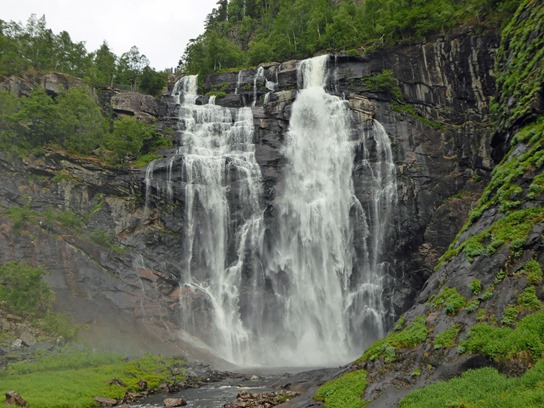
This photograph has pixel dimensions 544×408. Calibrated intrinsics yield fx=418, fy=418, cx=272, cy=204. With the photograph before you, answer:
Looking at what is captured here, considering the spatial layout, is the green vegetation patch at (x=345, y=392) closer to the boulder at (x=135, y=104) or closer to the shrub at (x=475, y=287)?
the shrub at (x=475, y=287)

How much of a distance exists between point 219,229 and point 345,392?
29681 millimetres

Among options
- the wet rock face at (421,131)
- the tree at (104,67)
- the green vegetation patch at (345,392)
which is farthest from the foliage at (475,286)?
the tree at (104,67)

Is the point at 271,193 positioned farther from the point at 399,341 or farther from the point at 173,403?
the point at 399,341

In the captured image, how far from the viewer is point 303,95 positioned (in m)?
53.0

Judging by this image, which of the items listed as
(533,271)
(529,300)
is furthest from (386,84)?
(529,300)

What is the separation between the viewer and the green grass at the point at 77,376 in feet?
71.2

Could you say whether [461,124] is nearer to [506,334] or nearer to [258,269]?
[258,269]

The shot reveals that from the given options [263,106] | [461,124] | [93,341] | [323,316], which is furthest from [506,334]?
[263,106]

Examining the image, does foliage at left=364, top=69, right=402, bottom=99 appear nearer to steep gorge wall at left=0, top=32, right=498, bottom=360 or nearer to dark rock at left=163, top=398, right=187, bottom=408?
steep gorge wall at left=0, top=32, right=498, bottom=360

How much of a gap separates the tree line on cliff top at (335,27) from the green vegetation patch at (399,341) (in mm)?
42807

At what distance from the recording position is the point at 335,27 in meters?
63.2

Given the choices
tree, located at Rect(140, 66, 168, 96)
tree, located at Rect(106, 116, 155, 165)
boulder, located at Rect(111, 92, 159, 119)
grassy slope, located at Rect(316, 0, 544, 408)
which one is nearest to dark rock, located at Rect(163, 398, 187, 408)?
grassy slope, located at Rect(316, 0, 544, 408)

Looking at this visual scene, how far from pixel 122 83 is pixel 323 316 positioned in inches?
2054

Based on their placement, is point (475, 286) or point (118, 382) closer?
point (475, 286)
